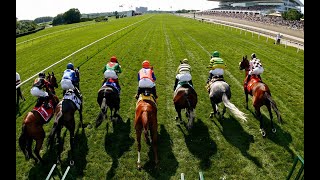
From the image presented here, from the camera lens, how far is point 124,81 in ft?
50.6

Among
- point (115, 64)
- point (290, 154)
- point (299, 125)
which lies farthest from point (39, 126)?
point (299, 125)

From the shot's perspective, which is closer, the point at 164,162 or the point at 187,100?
the point at 164,162

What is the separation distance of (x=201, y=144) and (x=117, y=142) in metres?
2.78

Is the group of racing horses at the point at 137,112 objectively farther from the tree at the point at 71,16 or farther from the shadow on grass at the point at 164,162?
the tree at the point at 71,16

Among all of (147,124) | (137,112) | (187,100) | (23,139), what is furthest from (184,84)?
(23,139)

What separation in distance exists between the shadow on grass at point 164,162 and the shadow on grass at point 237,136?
6.82 feet

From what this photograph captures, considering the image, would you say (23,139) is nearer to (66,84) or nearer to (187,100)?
(66,84)

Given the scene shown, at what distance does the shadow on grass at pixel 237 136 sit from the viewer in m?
8.12

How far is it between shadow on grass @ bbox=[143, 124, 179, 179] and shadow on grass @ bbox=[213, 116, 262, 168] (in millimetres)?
2078

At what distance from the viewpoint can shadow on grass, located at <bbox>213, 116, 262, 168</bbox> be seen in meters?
8.12

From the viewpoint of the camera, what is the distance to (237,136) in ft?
29.7

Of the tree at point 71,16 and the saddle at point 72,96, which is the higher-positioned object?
the tree at point 71,16

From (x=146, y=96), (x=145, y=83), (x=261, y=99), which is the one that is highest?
(x=145, y=83)

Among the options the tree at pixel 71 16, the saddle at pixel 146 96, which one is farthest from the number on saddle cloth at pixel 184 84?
the tree at pixel 71 16
